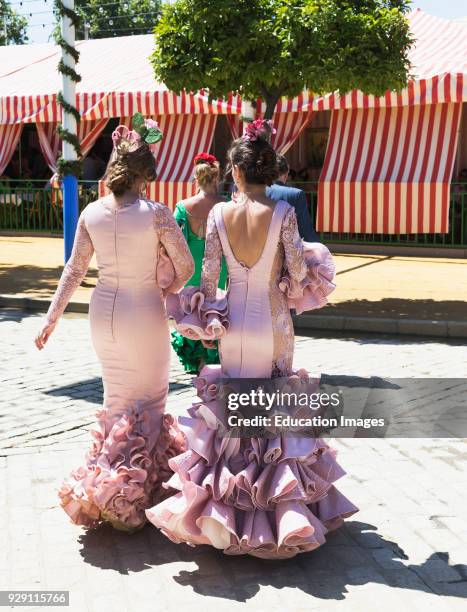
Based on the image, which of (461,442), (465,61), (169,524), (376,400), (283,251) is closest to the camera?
(169,524)

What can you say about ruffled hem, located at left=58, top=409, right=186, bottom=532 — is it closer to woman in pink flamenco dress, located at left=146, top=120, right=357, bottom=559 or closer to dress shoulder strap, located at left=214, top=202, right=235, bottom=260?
woman in pink flamenco dress, located at left=146, top=120, right=357, bottom=559

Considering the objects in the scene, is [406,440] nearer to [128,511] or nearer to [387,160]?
[128,511]

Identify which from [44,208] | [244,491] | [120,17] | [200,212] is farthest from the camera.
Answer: [120,17]

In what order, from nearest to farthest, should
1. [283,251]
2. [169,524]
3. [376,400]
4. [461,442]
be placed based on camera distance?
[169,524]
[283,251]
[461,442]
[376,400]

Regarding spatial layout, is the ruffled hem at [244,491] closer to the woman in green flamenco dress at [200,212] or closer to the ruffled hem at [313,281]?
the ruffled hem at [313,281]

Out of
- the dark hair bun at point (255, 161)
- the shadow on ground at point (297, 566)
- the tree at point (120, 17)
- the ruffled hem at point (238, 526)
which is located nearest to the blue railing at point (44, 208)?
the dark hair bun at point (255, 161)

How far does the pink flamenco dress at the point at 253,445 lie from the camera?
3.94m

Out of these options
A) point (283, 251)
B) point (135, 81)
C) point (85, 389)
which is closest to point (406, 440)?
point (283, 251)

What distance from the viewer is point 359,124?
1709 centimetres

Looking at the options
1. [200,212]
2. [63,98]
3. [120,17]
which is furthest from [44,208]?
[120,17]

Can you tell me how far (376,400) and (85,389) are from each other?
2177 mm

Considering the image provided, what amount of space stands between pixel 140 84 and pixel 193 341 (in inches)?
490

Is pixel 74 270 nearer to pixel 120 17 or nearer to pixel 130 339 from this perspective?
pixel 130 339

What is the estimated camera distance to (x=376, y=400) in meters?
6.76
